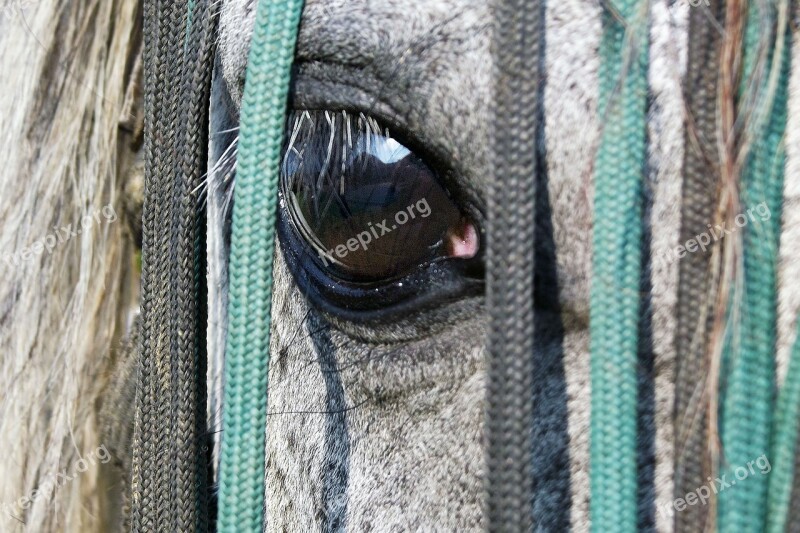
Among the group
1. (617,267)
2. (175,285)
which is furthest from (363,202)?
(617,267)

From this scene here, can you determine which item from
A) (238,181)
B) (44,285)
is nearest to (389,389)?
(238,181)

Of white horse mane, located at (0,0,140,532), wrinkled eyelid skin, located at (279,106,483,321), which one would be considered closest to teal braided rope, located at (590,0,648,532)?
wrinkled eyelid skin, located at (279,106,483,321)

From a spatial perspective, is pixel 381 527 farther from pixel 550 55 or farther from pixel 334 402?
pixel 550 55

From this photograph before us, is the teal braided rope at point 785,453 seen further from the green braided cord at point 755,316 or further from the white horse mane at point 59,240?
the white horse mane at point 59,240

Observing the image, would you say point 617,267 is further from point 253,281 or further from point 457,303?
point 253,281

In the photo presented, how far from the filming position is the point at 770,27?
71 cm

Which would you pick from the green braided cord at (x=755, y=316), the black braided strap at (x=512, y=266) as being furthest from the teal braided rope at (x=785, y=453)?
the black braided strap at (x=512, y=266)

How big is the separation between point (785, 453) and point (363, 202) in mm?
503

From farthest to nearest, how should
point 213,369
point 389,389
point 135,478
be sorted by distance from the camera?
point 213,369, point 135,478, point 389,389

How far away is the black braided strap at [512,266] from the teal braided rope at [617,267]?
0.20 feet

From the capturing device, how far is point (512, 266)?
720 millimetres

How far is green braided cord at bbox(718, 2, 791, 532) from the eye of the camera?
2.23ft

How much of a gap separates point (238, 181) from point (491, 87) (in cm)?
28

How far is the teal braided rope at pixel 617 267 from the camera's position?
72 cm
